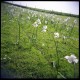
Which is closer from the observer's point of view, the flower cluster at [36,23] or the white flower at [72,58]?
the white flower at [72,58]

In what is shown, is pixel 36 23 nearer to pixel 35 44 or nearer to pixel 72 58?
pixel 35 44

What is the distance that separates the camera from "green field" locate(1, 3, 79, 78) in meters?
2.40

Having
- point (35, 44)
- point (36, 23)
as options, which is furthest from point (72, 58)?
point (36, 23)

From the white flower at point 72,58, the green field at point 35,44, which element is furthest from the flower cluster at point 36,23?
the white flower at point 72,58

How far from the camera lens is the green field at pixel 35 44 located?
2396mm

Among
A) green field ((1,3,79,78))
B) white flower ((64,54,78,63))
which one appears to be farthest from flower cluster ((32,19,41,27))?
white flower ((64,54,78,63))

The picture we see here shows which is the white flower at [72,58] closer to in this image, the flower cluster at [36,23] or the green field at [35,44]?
the green field at [35,44]

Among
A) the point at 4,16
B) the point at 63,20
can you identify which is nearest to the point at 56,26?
the point at 63,20

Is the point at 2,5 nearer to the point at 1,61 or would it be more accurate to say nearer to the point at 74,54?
the point at 1,61

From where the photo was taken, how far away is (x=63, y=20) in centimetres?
255

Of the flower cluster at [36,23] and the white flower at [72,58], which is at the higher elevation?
the flower cluster at [36,23]

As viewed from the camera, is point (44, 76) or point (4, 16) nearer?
point (44, 76)

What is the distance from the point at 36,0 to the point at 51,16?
320mm

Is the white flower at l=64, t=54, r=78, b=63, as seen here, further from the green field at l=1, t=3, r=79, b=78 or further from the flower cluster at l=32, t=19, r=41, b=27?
the flower cluster at l=32, t=19, r=41, b=27
